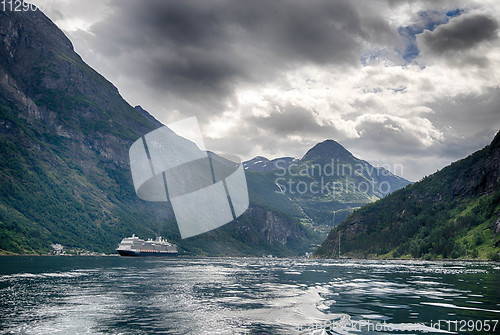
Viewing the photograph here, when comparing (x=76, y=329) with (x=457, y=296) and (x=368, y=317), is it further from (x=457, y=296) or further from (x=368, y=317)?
(x=457, y=296)

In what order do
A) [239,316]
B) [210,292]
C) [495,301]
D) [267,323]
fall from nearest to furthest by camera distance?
[267,323]
[239,316]
[495,301]
[210,292]

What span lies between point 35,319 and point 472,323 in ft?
118

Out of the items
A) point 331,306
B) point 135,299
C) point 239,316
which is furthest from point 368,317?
point 135,299

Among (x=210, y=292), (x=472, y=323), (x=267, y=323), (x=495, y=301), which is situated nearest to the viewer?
(x=472, y=323)

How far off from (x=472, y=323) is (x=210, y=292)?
113ft

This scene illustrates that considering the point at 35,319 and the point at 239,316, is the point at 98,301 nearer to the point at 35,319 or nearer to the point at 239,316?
the point at 35,319

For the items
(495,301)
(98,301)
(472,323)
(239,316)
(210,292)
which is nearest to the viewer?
(472,323)

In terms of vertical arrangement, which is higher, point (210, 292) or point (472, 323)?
point (472, 323)

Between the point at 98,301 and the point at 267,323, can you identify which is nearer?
the point at 267,323

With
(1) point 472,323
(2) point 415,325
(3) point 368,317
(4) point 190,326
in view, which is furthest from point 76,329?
(1) point 472,323

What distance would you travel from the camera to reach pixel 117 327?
2798 cm

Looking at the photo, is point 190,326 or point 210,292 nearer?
point 190,326

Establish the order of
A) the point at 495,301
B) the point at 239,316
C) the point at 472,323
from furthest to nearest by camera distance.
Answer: the point at 495,301
the point at 239,316
the point at 472,323

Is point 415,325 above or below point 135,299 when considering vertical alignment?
above
